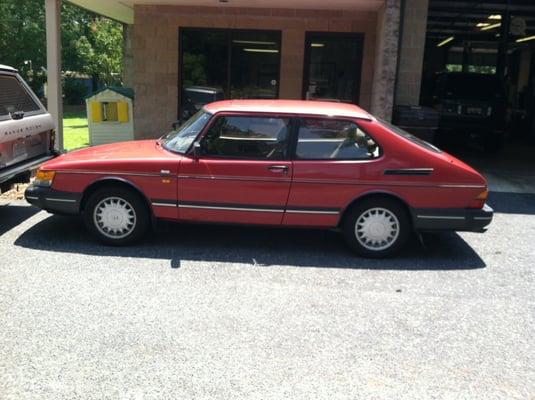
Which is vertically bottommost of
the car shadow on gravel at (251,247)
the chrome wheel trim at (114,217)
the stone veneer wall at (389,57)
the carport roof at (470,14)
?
the car shadow on gravel at (251,247)

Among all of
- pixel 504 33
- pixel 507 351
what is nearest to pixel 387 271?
pixel 507 351

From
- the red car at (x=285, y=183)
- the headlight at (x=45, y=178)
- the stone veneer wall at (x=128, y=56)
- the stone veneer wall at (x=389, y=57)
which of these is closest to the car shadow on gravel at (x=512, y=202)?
the stone veneer wall at (x=389, y=57)

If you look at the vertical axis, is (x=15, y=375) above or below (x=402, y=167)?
below

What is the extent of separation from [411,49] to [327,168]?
5.95 meters

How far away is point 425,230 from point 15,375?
4003 mm

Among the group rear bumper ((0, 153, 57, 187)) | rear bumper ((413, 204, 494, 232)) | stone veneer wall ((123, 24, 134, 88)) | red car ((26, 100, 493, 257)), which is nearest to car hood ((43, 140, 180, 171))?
red car ((26, 100, 493, 257))

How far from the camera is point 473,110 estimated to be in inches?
542

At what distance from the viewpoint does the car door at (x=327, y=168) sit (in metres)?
5.74

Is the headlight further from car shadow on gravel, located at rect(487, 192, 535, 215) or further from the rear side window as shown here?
car shadow on gravel, located at rect(487, 192, 535, 215)

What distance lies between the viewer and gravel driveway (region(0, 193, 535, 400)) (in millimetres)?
3496

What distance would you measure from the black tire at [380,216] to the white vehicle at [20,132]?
3718mm

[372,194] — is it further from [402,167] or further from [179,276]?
[179,276]

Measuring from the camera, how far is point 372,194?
5781 mm

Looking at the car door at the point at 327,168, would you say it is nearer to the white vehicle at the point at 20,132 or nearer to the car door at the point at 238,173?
the car door at the point at 238,173
